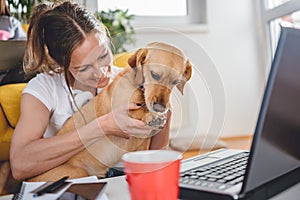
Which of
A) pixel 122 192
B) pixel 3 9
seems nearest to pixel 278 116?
pixel 122 192

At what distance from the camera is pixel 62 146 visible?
0.91m

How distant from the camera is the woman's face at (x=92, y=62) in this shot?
0.92 metres

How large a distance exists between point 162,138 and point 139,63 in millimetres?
201

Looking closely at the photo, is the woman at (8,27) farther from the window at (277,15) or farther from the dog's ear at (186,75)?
the window at (277,15)

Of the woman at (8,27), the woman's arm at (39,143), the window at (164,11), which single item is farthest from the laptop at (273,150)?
the window at (164,11)

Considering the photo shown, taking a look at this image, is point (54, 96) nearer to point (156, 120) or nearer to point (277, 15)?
point (156, 120)

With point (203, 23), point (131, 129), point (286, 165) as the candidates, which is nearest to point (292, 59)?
point (286, 165)

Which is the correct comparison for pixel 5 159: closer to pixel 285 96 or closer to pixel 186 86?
pixel 186 86

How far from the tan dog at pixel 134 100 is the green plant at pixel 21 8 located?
61.1 inches

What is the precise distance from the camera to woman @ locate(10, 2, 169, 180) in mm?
898

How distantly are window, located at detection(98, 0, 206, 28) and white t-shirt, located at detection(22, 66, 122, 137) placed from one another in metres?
1.71

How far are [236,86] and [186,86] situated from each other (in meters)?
2.39

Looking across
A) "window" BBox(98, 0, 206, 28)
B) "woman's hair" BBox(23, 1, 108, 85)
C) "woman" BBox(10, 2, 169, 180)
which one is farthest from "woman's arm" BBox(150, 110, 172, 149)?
"window" BBox(98, 0, 206, 28)

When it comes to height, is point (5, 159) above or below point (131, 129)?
below
